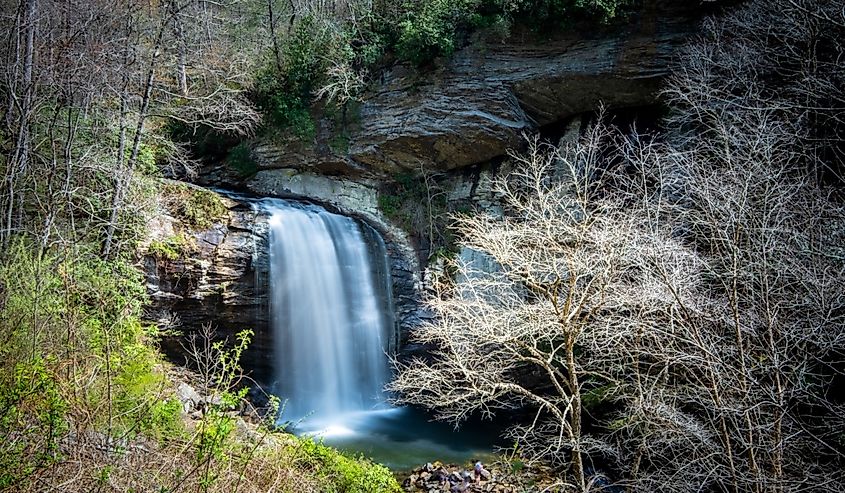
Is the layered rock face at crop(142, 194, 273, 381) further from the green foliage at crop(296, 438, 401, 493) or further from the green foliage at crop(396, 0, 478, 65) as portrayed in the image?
the green foliage at crop(396, 0, 478, 65)

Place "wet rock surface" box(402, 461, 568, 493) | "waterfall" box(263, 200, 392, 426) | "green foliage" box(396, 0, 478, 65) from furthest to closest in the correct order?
"green foliage" box(396, 0, 478, 65)
"waterfall" box(263, 200, 392, 426)
"wet rock surface" box(402, 461, 568, 493)

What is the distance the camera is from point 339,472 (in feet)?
17.5

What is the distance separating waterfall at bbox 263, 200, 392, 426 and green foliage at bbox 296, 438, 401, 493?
4259mm

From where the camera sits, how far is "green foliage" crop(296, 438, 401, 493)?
521 centimetres

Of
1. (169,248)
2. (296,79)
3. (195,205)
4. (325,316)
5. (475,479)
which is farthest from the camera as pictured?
(296,79)

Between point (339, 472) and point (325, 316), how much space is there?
5346 mm

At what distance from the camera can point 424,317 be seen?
1159cm

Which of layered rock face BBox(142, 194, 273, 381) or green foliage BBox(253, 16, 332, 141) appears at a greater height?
green foliage BBox(253, 16, 332, 141)

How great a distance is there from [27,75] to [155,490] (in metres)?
5.69

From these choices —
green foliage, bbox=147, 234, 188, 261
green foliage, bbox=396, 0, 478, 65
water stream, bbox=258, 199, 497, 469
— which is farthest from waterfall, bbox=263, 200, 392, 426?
green foliage, bbox=396, 0, 478, 65

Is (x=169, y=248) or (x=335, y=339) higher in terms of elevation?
(x=169, y=248)

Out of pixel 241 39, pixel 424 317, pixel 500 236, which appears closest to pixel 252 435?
pixel 500 236

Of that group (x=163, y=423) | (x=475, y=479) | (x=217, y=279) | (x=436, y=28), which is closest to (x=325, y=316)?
(x=217, y=279)

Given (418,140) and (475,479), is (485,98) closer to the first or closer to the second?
(418,140)
